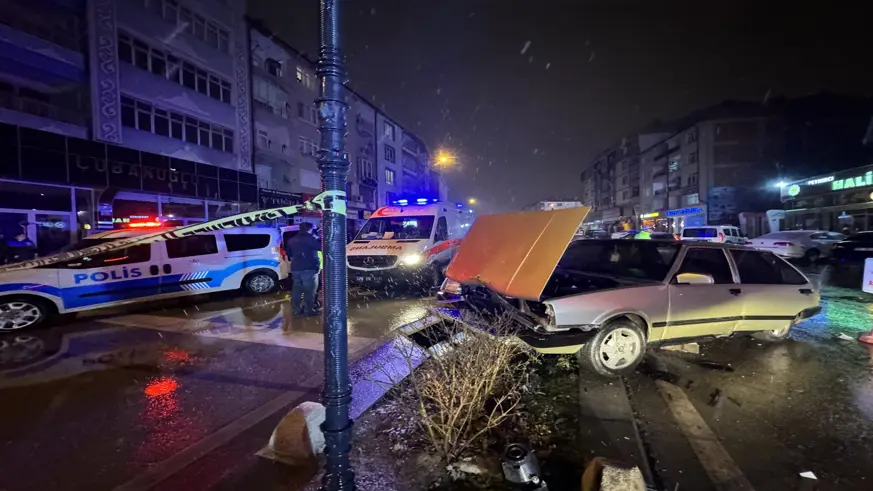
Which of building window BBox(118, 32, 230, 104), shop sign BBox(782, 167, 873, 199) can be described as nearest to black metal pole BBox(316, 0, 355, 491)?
building window BBox(118, 32, 230, 104)

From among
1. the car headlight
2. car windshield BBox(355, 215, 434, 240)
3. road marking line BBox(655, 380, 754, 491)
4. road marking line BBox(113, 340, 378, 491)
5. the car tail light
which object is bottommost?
road marking line BBox(655, 380, 754, 491)

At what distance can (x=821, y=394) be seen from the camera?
430 centimetres

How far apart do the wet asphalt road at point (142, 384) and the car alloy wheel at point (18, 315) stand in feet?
1.17

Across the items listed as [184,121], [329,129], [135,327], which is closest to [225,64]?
[184,121]

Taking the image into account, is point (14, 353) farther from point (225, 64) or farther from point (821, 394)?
point (225, 64)

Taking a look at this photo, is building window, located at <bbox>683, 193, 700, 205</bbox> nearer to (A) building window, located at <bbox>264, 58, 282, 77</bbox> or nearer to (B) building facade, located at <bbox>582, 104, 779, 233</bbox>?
(B) building facade, located at <bbox>582, 104, 779, 233</bbox>

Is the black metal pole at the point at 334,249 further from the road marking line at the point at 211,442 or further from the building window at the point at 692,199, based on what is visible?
the building window at the point at 692,199

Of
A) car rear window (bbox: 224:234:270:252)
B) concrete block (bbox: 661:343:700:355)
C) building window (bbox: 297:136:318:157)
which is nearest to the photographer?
concrete block (bbox: 661:343:700:355)

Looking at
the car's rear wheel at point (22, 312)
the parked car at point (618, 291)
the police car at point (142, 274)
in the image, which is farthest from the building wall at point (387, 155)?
the parked car at point (618, 291)

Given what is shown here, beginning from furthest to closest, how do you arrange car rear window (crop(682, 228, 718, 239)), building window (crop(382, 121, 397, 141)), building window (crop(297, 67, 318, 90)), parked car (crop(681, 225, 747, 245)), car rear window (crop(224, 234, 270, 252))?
building window (crop(382, 121, 397, 141))
building window (crop(297, 67, 318, 90))
car rear window (crop(682, 228, 718, 239))
parked car (crop(681, 225, 747, 245))
car rear window (crop(224, 234, 270, 252))

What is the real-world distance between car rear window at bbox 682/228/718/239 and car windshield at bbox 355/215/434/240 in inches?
714

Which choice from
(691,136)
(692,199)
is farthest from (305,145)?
(692,199)

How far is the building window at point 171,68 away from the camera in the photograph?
17.6 metres

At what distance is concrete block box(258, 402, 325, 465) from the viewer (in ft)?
10.4
